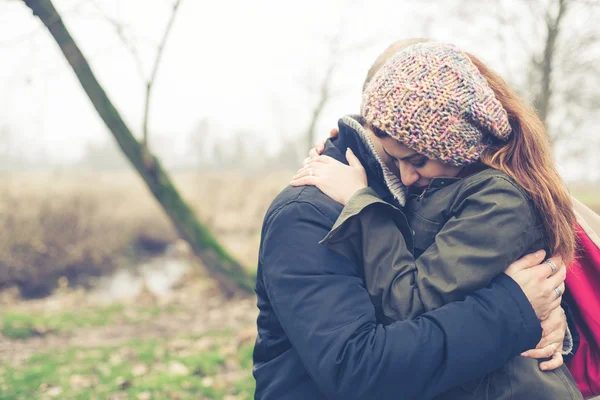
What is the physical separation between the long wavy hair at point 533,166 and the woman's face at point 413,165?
13cm

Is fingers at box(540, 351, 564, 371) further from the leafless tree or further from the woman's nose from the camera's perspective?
the leafless tree

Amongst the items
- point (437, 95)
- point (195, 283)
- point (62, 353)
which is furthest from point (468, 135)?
point (195, 283)

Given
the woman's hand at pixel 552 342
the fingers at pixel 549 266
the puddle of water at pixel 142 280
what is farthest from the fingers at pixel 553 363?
the puddle of water at pixel 142 280

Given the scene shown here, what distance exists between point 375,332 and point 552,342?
65 cm

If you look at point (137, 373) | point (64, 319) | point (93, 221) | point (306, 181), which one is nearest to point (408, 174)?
point (306, 181)

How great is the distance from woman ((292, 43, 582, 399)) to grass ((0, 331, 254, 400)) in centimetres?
317

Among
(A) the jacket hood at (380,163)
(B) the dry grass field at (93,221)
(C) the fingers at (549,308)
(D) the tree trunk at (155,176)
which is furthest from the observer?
(B) the dry grass field at (93,221)

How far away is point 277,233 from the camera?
5.13 feet

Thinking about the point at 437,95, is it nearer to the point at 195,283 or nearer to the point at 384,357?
the point at 384,357

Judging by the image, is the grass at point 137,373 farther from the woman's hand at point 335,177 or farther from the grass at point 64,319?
the woman's hand at point 335,177

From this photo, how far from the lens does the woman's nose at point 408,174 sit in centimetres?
174

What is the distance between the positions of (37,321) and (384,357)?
20.8 feet

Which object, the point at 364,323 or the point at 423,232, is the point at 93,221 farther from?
the point at 364,323

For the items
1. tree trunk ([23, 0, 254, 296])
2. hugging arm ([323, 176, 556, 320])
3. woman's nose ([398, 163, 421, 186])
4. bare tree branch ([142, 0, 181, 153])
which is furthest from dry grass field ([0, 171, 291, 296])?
hugging arm ([323, 176, 556, 320])
